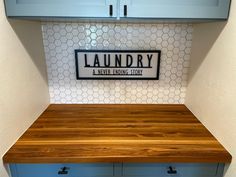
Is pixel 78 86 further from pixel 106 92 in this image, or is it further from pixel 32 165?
pixel 32 165

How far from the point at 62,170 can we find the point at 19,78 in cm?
55

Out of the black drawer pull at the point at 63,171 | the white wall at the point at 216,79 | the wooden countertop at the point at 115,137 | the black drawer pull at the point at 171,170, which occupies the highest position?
the white wall at the point at 216,79

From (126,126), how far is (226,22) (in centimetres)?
80

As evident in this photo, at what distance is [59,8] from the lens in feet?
3.13

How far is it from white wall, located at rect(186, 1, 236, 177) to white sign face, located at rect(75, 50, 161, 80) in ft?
0.96

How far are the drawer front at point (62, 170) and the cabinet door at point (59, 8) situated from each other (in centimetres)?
75

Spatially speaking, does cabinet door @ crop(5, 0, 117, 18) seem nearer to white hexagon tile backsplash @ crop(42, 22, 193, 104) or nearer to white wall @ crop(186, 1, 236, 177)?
white hexagon tile backsplash @ crop(42, 22, 193, 104)

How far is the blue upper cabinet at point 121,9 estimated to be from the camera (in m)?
0.95

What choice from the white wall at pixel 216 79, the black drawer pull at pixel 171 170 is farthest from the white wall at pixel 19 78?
the white wall at pixel 216 79

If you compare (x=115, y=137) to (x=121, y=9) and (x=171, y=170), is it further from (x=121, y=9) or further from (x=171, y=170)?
(x=121, y=9)

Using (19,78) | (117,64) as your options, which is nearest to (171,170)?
(117,64)

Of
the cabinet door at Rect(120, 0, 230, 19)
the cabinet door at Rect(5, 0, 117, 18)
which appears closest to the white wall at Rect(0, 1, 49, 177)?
the cabinet door at Rect(5, 0, 117, 18)

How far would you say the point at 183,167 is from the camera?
1.02m

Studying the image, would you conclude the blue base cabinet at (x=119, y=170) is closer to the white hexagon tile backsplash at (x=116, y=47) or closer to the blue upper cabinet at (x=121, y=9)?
the white hexagon tile backsplash at (x=116, y=47)
